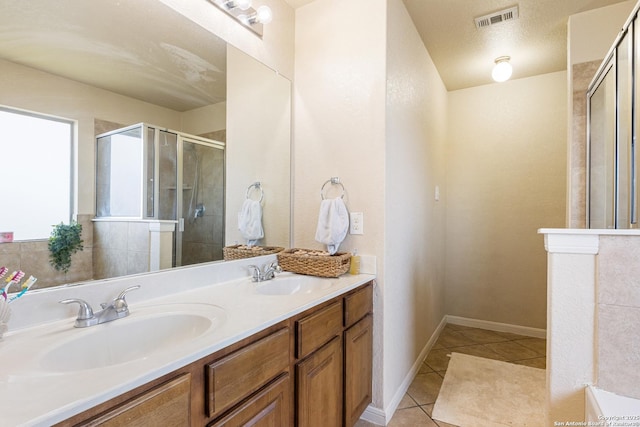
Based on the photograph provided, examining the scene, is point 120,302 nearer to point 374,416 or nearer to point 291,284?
point 291,284

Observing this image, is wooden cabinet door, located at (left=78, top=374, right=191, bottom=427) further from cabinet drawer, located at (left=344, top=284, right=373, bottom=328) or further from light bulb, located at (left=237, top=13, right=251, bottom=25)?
light bulb, located at (left=237, top=13, right=251, bottom=25)

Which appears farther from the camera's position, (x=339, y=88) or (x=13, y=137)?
(x=339, y=88)

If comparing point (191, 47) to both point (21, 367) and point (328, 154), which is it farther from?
point (21, 367)

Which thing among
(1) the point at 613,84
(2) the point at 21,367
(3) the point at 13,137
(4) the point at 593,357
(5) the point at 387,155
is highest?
(1) the point at 613,84

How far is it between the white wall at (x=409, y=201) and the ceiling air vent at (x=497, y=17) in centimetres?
42

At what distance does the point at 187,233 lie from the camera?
4.65ft

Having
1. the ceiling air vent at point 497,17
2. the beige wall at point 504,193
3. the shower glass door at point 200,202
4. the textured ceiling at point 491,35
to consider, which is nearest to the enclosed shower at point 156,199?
the shower glass door at point 200,202

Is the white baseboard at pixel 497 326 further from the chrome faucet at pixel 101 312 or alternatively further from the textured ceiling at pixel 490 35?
the chrome faucet at pixel 101 312

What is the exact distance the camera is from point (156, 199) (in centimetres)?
129

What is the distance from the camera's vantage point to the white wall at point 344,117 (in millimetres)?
1763

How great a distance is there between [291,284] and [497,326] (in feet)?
8.49

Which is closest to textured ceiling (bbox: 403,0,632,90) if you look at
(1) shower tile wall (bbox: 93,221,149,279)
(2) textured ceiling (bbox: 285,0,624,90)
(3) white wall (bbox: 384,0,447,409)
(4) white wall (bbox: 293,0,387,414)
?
(2) textured ceiling (bbox: 285,0,624,90)

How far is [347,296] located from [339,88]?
4.06ft

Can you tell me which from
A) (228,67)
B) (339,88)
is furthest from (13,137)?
(339,88)
